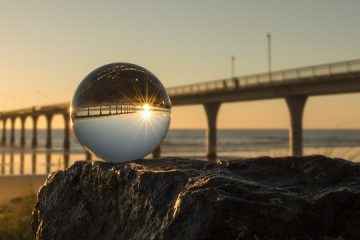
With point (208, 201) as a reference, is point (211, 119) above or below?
above

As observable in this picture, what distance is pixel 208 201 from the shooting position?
3113mm

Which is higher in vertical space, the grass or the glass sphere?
the glass sphere

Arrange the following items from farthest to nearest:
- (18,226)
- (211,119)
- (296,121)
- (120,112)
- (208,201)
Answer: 1. (211,119)
2. (296,121)
3. (18,226)
4. (120,112)
5. (208,201)

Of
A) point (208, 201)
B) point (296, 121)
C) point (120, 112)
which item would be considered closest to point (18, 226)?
point (120, 112)

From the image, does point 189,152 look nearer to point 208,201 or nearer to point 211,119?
point 211,119

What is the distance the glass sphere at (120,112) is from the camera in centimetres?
484

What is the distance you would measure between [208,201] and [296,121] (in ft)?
152

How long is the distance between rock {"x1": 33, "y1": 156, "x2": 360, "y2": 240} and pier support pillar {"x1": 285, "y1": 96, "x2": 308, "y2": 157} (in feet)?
143

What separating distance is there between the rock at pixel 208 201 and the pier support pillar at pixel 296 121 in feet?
143

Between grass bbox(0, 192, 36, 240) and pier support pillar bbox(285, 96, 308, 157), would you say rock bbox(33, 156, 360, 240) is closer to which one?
grass bbox(0, 192, 36, 240)

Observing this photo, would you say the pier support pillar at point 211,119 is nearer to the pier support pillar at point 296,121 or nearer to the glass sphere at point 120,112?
the pier support pillar at point 296,121

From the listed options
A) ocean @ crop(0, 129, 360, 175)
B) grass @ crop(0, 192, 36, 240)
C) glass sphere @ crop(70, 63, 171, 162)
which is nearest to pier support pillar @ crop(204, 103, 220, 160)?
ocean @ crop(0, 129, 360, 175)

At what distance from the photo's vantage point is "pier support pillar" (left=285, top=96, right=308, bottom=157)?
157 feet

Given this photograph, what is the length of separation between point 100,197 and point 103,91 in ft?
3.43
